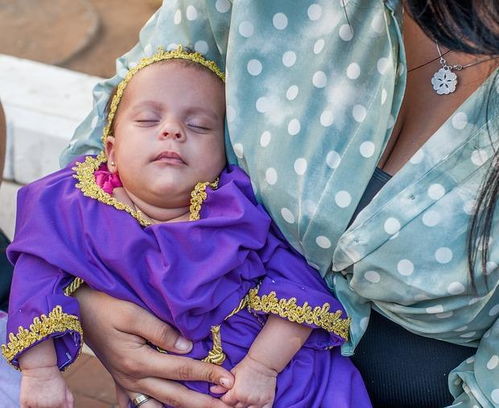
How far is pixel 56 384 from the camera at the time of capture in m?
1.71

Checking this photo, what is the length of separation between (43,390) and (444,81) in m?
0.88


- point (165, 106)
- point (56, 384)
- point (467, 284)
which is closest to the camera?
point (467, 284)

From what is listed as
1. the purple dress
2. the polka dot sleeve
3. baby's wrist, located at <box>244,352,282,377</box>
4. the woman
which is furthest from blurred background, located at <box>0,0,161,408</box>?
the polka dot sleeve

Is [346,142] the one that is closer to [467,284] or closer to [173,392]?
[467,284]

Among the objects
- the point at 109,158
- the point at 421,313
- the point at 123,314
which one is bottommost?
the point at 123,314

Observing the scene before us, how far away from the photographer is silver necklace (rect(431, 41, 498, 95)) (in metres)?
1.70

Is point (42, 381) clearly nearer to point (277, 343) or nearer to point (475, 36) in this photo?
point (277, 343)

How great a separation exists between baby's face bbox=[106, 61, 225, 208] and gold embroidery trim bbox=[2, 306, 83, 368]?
28cm

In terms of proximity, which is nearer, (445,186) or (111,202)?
(445,186)

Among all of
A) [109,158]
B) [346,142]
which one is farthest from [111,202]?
[346,142]

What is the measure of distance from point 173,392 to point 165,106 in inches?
21.1

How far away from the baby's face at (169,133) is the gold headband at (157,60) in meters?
0.02

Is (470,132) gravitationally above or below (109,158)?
above

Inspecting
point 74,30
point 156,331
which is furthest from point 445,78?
point 74,30
